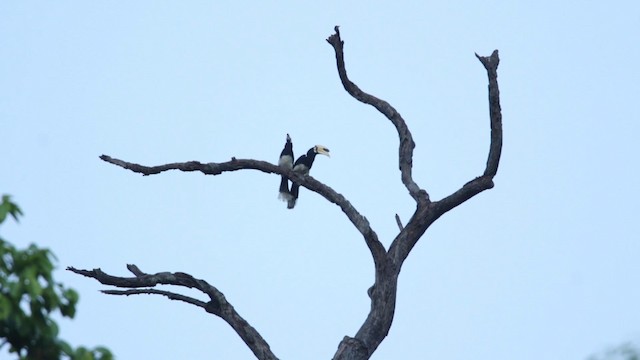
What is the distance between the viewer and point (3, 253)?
620 centimetres

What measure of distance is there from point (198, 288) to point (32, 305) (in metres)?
6.83

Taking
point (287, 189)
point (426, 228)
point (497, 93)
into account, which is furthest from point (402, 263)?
point (287, 189)

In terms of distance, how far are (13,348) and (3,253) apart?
0.59 m

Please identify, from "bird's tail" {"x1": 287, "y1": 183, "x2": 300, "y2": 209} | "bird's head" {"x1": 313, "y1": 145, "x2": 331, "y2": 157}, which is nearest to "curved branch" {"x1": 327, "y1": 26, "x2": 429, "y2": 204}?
"bird's tail" {"x1": 287, "y1": 183, "x2": 300, "y2": 209}

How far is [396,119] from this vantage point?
1381 centimetres

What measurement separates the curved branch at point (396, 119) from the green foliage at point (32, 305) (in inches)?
290

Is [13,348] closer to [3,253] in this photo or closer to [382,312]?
[3,253]

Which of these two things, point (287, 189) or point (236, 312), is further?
point (287, 189)

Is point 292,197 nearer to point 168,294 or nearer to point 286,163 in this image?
point 286,163

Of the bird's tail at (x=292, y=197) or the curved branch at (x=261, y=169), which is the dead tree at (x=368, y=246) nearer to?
the curved branch at (x=261, y=169)

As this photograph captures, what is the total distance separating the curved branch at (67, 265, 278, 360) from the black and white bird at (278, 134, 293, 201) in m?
5.74

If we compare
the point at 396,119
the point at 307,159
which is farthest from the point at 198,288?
the point at 307,159

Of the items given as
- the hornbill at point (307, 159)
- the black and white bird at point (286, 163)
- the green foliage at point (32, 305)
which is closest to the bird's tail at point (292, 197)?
the black and white bird at point (286, 163)

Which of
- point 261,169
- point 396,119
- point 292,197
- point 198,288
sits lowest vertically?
point 198,288
